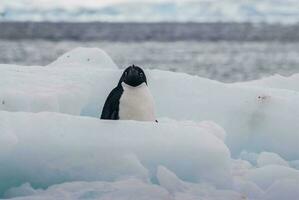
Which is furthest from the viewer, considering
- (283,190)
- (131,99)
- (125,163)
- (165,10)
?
(165,10)

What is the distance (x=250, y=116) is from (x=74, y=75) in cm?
128

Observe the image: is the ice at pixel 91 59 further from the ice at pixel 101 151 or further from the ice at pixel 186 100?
the ice at pixel 101 151

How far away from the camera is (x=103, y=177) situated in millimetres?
5344

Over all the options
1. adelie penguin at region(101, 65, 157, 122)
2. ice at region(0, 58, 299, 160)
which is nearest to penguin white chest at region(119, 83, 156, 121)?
adelie penguin at region(101, 65, 157, 122)

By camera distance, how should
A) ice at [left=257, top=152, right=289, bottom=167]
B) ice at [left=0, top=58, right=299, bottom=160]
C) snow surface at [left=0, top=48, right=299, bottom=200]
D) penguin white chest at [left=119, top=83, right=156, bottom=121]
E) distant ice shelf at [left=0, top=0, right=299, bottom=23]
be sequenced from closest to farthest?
1. snow surface at [left=0, top=48, right=299, bottom=200]
2. ice at [left=257, top=152, right=289, bottom=167]
3. ice at [left=0, top=58, right=299, bottom=160]
4. penguin white chest at [left=119, top=83, right=156, bottom=121]
5. distant ice shelf at [left=0, top=0, right=299, bottom=23]

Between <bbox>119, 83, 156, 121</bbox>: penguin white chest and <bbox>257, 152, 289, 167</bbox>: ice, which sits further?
<bbox>119, 83, 156, 121</bbox>: penguin white chest

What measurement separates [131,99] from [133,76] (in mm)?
163

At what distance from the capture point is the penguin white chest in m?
6.53

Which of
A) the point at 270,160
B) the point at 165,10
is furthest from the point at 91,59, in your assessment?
the point at 165,10

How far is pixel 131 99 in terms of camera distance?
6.61 metres

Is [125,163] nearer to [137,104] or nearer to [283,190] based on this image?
[283,190]

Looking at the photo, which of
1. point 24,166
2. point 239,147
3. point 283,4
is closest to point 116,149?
point 24,166

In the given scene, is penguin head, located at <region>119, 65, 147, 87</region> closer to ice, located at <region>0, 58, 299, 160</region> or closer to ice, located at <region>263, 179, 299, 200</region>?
ice, located at <region>0, 58, 299, 160</region>

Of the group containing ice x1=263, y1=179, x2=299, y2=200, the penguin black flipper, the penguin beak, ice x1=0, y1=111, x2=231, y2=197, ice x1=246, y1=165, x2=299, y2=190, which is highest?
the penguin beak
